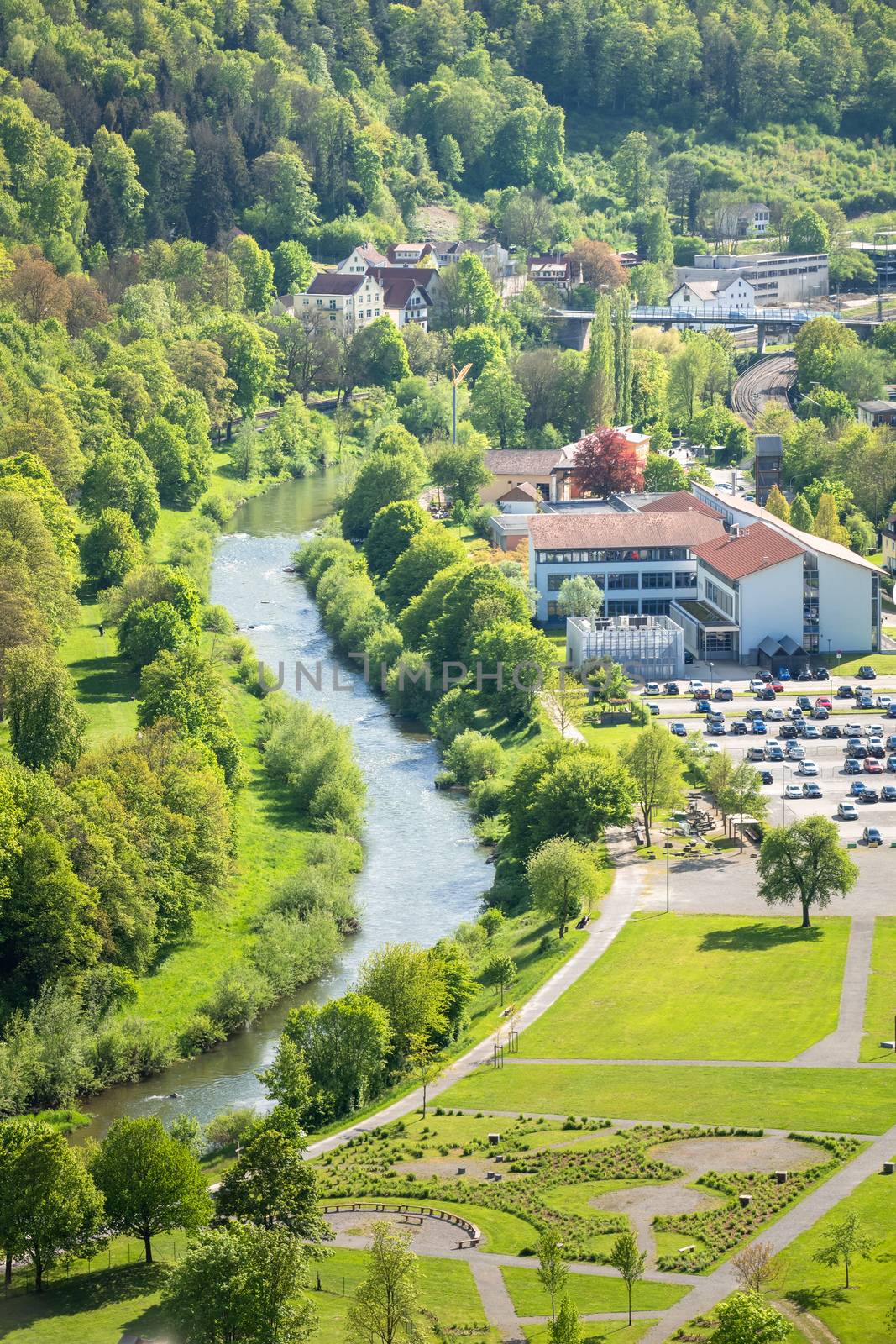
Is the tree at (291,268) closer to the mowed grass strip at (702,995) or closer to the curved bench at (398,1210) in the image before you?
the mowed grass strip at (702,995)

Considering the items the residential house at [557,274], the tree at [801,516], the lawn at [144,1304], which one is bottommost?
the lawn at [144,1304]

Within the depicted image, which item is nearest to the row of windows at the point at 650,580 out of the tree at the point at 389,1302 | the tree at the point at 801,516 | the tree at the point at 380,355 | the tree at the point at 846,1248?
the tree at the point at 801,516

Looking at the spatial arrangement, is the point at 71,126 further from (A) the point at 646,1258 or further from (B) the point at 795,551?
(A) the point at 646,1258

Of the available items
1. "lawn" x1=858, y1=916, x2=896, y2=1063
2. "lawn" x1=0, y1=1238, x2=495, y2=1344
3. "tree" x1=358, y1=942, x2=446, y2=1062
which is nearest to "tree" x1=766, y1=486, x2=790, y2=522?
"lawn" x1=858, y1=916, x2=896, y2=1063

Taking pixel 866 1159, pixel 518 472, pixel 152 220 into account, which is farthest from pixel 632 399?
pixel 866 1159

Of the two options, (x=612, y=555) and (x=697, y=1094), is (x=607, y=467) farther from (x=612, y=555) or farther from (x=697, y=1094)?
(x=697, y=1094)

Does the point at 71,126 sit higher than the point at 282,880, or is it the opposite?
the point at 71,126
